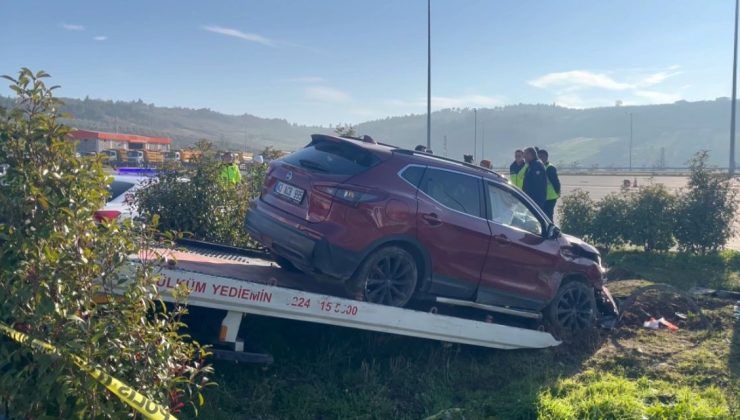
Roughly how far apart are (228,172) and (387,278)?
445cm

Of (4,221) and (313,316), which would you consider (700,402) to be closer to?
(313,316)

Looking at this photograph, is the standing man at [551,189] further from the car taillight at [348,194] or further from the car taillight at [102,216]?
the car taillight at [102,216]

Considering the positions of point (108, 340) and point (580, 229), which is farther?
point (580, 229)

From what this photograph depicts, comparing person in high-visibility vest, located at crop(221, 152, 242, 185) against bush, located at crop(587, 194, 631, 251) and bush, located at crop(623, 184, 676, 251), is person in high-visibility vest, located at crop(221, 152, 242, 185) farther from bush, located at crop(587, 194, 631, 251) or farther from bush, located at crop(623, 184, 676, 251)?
bush, located at crop(623, 184, 676, 251)

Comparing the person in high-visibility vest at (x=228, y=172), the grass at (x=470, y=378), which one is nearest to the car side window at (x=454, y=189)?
the grass at (x=470, y=378)

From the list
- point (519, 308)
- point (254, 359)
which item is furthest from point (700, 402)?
point (254, 359)

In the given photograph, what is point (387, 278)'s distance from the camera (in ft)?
18.9

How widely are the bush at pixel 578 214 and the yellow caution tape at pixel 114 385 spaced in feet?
39.9

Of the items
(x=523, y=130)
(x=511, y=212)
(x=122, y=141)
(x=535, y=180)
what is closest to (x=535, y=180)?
(x=535, y=180)

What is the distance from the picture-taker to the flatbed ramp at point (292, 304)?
15.3 ft

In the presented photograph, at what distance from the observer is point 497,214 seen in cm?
655

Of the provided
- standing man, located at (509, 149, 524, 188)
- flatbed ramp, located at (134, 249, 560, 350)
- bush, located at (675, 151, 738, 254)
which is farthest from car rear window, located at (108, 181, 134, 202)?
bush, located at (675, 151, 738, 254)

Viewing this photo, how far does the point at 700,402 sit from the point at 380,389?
8.49 feet

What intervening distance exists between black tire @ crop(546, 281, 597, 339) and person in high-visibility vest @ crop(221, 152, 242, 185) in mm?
4694
